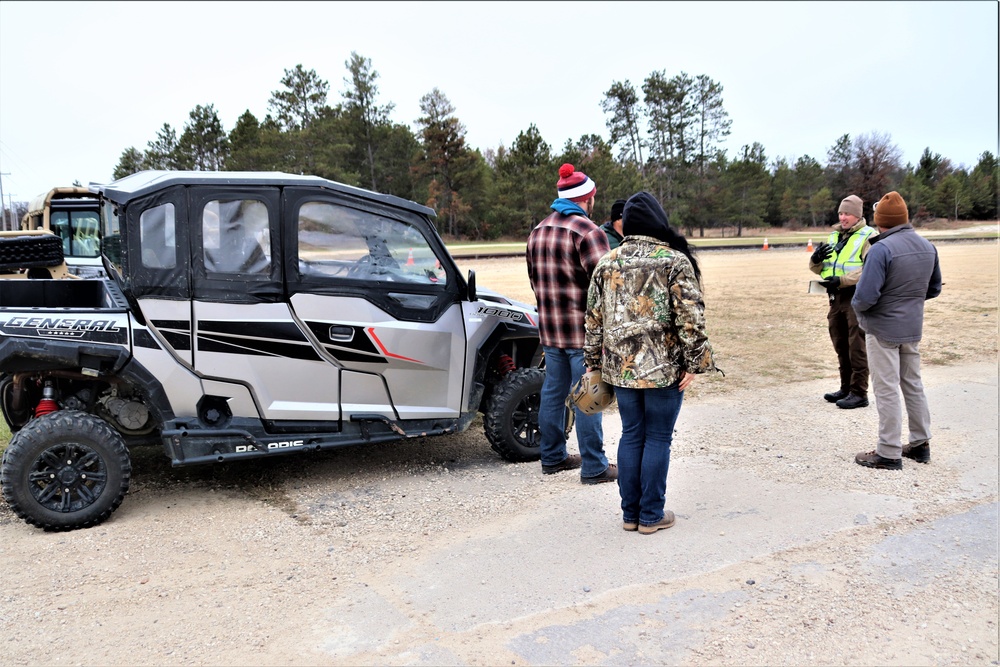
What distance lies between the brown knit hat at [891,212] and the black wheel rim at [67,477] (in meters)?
5.55

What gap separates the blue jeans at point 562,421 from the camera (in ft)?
17.8

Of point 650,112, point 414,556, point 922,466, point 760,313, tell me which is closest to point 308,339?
point 414,556

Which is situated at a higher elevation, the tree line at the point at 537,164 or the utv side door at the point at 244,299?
the tree line at the point at 537,164

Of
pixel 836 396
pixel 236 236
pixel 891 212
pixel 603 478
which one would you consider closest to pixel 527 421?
pixel 603 478

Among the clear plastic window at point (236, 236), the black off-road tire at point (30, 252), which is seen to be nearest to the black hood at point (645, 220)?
the clear plastic window at point (236, 236)

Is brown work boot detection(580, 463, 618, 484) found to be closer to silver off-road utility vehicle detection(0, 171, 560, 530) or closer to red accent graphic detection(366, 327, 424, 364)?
silver off-road utility vehicle detection(0, 171, 560, 530)

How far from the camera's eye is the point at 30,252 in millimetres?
7090

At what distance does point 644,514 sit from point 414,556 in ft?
4.35

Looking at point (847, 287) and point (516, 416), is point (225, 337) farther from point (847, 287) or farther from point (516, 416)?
point (847, 287)

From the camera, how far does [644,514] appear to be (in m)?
4.53

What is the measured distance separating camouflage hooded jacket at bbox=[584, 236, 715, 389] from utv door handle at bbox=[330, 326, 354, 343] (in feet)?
6.10

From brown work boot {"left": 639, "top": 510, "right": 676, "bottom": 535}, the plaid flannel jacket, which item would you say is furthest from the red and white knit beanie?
brown work boot {"left": 639, "top": 510, "right": 676, "bottom": 535}

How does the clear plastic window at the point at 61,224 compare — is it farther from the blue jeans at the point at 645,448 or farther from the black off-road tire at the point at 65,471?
the blue jeans at the point at 645,448

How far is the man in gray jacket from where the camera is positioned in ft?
18.5
